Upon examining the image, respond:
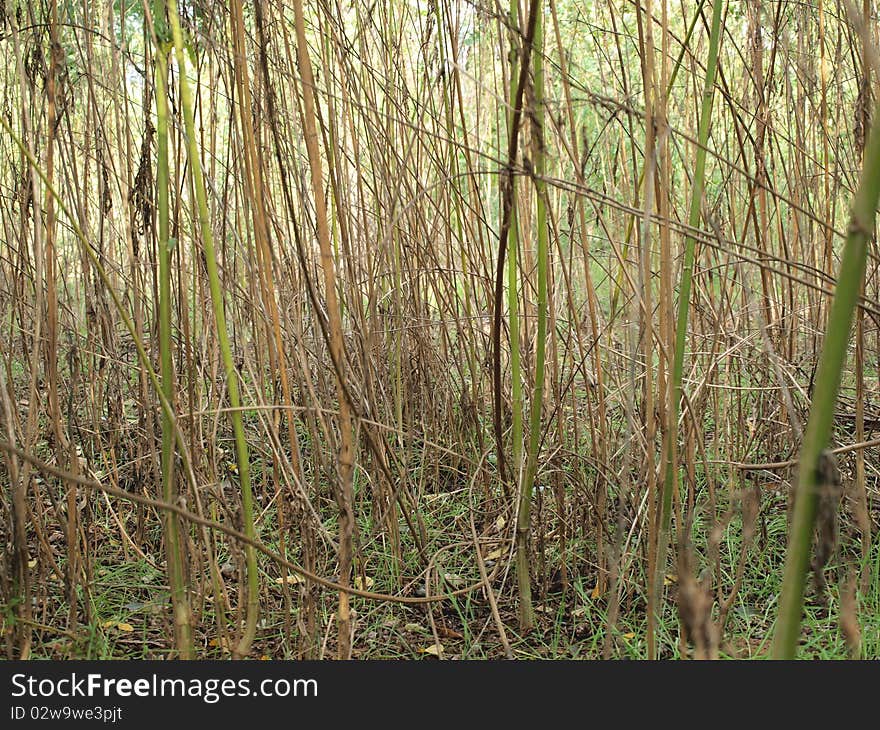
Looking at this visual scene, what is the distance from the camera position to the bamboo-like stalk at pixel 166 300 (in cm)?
93

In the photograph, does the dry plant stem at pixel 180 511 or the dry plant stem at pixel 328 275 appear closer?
the dry plant stem at pixel 180 511

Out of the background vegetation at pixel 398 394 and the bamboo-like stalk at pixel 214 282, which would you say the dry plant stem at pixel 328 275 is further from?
the bamboo-like stalk at pixel 214 282

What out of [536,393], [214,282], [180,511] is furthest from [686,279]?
[180,511]

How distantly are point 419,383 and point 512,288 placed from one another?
678 mm

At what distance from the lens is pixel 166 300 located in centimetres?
97

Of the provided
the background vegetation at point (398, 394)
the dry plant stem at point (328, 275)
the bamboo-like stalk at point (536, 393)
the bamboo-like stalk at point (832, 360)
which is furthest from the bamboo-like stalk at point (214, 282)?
the bamboo-like stalk at point (832, 360)

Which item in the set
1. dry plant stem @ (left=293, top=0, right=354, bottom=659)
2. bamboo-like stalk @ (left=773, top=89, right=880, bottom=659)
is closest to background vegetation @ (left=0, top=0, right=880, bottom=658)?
dry plant stem @ (left=293, top=0, right=354, bottom=659)

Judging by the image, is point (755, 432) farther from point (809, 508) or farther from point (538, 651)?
point (809, 508)

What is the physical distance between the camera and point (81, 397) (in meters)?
1.96

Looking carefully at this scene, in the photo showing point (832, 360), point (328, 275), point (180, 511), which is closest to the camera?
point (832, 360)

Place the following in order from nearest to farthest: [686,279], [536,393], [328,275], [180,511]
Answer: [180,511]
[328,275]
[686,279]
[536,393]

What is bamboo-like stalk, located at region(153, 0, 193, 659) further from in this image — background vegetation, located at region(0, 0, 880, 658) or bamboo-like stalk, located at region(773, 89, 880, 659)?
bamboo-like stalk, located at region(773, 89, 880, 659)

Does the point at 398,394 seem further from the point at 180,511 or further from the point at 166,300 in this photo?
the point at 180,511

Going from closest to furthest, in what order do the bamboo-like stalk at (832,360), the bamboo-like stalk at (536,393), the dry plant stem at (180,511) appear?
the bamboo-like stalk at (832,360), the dry plant stem at (180,511), the bamboo-like stalk at (536,393)
